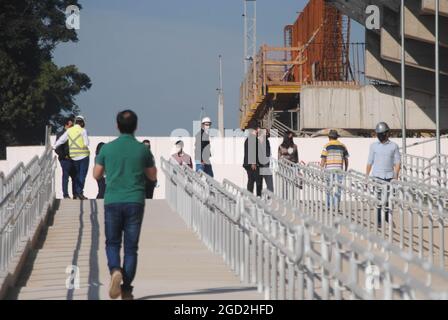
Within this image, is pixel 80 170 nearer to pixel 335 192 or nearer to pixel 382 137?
pixel 335 192

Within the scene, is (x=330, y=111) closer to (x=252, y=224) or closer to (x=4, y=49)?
(x=4, y=49)

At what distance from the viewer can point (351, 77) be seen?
54562 millimetres

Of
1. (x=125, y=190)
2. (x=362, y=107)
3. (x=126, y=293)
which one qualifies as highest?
(x=362, y=107)

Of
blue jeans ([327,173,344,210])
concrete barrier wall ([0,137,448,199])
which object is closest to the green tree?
concrete barrier wall ([0,137,448,199])

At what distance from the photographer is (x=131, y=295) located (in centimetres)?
1077

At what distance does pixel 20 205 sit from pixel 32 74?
56.0 meters

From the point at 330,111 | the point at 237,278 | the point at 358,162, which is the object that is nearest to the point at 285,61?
the point at 330,111

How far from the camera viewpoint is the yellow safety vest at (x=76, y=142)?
70.7 ft

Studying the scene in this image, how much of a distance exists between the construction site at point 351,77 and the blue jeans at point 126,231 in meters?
30.9

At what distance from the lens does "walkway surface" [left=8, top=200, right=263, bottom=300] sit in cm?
1141

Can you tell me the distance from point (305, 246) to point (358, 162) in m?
27.2

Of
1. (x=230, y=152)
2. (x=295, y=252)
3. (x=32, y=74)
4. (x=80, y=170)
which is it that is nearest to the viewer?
(x=295, y=252)

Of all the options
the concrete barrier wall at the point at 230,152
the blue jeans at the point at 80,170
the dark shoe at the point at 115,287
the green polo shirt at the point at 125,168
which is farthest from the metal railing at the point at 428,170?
the dark shoe at the point at 115,287

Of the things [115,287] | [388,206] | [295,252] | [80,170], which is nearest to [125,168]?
[115,287]
